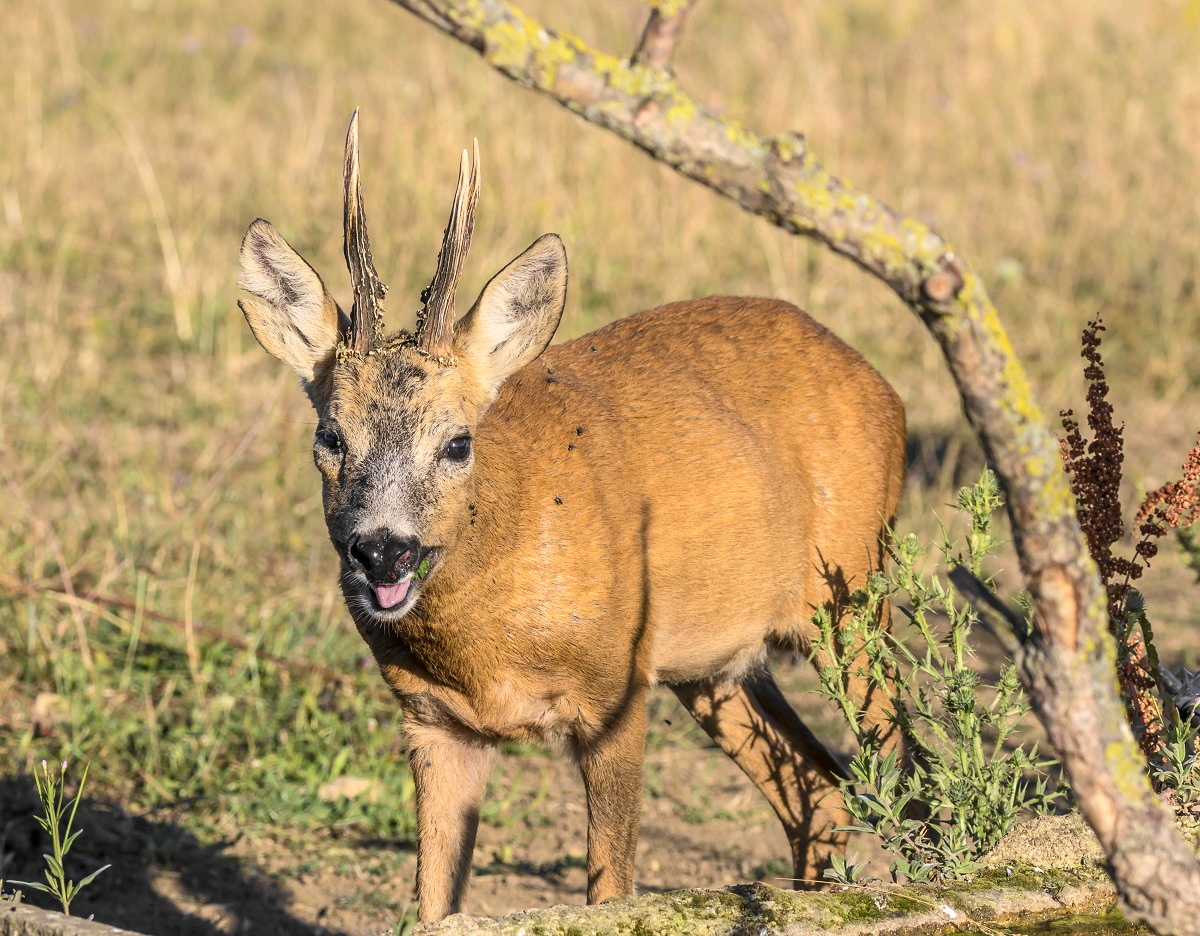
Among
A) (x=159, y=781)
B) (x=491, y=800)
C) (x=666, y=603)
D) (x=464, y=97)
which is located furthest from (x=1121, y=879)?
(x=464, y=97)

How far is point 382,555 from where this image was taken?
3756mm

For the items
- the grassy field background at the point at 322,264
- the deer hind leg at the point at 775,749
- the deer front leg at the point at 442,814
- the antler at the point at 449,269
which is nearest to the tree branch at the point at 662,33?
the antler at the point at 449,269

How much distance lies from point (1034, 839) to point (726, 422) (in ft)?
5.64

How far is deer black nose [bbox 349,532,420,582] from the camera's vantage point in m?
3.75

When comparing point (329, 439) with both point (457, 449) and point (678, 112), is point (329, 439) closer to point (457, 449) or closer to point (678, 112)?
point (457, 449)

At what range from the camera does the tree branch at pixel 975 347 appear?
95.8 inches

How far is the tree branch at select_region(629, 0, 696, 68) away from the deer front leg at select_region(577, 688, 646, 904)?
7.12 feet

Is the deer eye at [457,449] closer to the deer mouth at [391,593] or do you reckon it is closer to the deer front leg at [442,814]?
the deer mouth at [391,593]

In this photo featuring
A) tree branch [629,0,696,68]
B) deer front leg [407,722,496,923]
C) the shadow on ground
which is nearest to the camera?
tree branch [629,0,696,68]

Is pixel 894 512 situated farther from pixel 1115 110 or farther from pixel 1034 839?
pixel 1115 110

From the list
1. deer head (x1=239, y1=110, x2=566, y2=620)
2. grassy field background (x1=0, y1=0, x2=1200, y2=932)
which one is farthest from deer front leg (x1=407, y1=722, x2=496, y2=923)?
grassy field background (x1=0, y1=0, x2=1200, y2=932)

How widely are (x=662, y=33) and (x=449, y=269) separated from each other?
1.46 meters

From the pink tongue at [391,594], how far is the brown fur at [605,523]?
0.04 metres

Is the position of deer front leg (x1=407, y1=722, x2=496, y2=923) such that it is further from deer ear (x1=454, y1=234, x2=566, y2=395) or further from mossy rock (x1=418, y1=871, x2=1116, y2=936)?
mossy rock (x1=418, y1=871, x2=1116, y2=936)
